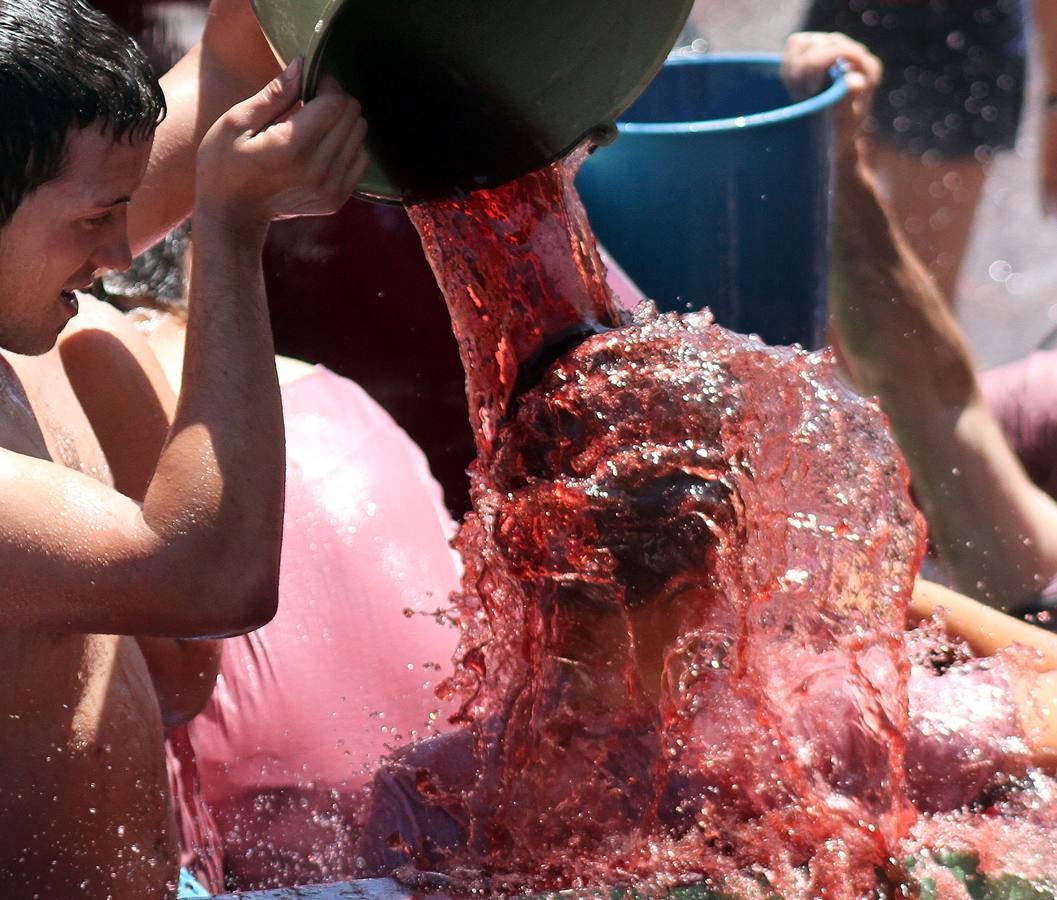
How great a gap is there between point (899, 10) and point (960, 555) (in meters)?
2.24

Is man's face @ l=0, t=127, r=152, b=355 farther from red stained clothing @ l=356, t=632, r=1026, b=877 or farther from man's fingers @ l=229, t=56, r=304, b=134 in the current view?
red stained clothing @ l=356, t=632, r=1026, b=877

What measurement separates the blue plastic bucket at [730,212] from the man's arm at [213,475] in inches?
43.1

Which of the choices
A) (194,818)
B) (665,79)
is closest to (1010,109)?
(665,79)

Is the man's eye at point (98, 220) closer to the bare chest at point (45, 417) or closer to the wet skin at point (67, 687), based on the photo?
the wet skin at point (67, 687)

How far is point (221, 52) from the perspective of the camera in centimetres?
172

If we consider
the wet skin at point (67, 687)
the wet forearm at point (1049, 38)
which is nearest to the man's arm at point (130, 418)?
the wet skin at point (67, 687)

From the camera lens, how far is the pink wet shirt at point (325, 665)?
177 cm

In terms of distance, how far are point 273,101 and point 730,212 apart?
117cm

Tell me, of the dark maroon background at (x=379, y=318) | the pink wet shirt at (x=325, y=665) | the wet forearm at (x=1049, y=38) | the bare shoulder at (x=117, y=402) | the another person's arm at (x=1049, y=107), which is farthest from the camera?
the wet forearm at (x=1049, y=38)

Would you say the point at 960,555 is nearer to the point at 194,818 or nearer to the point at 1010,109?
the point at 194,818

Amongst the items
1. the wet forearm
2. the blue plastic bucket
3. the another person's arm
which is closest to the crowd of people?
the blue plastic bucket

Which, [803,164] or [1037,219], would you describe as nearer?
[803,164]

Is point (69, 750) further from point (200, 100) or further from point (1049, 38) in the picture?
point (1049, 38)

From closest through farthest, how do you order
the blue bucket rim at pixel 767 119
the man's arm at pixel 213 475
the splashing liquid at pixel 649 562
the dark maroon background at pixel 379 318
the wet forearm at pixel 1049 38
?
1. the man's arm at pixel 213 475
2. the splashing liquid at pixel 649 562
3. the blue bucket rim at pixel 767 119
4. the dark maroon background at pixel 379 318
5. the wet forearm at pixel 1049 38
